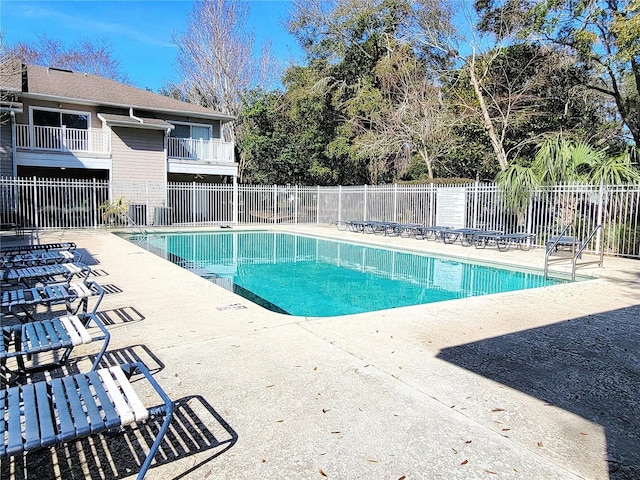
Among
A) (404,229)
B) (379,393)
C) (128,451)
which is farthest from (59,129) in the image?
(379,393)

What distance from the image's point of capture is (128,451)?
2.57 metres

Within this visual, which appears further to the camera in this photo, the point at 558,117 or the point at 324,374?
the point at 558,117

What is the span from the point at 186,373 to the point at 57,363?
3.28 ft

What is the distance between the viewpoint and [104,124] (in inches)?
792

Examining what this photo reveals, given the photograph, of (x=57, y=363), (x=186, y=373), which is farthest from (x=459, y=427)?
(x=57, y=363)

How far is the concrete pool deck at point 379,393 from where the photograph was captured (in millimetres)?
2498

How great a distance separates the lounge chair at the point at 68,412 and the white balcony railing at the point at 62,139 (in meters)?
19.3

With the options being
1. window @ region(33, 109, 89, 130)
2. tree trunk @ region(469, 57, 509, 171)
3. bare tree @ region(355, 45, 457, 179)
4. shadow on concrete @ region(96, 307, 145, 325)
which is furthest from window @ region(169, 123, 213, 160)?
shadow on concrete @ region(96, 307, 145, 325)

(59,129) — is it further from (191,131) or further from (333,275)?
(333,275)

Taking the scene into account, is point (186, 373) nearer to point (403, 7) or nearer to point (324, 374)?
point (324, 374)

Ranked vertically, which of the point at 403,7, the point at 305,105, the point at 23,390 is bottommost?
the point at 23,390

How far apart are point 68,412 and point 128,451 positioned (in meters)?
0.55

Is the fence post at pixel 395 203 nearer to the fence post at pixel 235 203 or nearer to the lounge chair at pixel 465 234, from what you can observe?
the lounge chair at pixel 465 234

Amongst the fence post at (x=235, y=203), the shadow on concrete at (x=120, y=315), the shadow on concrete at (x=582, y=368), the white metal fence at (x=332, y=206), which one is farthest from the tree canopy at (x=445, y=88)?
the shadow on concrete at (x=120, y=315)
